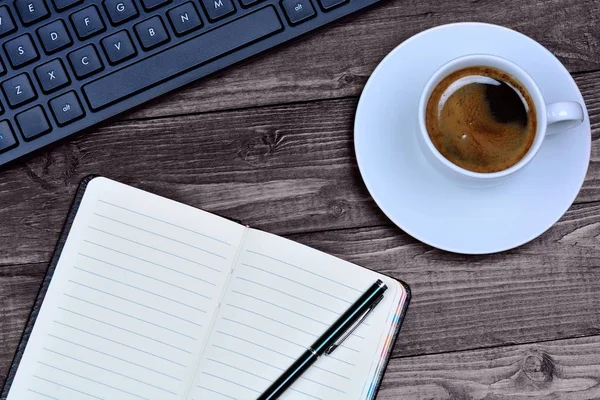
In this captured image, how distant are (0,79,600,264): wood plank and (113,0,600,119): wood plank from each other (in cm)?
1

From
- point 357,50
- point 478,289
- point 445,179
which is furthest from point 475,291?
point 357,50

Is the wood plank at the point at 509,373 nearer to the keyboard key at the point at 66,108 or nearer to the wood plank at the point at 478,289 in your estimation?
the wood plank at the point at 478,289

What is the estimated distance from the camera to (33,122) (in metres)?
0.59

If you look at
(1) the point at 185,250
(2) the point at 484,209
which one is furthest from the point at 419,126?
(1) the point at 185,250

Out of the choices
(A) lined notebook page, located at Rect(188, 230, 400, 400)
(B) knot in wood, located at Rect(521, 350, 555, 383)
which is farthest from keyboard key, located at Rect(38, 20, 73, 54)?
(B) knot in wood, located at Rect(521, 350, 555, 383)

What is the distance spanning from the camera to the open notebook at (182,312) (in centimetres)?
60

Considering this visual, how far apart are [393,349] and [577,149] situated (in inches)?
8.9

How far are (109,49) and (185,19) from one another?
7 centimetres

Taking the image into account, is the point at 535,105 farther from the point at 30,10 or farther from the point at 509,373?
the point at 30,10

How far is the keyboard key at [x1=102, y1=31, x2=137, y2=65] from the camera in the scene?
0.59 m

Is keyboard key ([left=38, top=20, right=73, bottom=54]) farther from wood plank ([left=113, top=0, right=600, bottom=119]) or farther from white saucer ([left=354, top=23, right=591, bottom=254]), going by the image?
white saucer ([left=354, top=23, right=591, bottom=254])

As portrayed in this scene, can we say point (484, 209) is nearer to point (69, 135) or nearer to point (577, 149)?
point (577, 149)

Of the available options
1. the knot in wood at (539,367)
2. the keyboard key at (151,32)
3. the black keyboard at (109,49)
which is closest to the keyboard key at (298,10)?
the black keyboard at (109,49)

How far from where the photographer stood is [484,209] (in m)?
Result: 0.60
